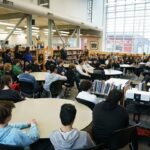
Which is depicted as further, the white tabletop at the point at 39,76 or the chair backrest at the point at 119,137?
the white tabletop at the point at 39,76

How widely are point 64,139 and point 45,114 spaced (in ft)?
3.36

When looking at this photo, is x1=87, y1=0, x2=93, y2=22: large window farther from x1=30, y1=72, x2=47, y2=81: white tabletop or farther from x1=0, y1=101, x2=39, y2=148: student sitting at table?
x1=0, y1=101, x2=39, y2=148: student sitting at table

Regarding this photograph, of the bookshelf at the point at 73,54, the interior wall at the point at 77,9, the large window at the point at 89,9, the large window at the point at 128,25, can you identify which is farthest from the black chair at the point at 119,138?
the large window at the point at 128,25

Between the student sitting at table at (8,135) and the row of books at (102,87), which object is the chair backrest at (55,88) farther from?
the student sitting at table at (8,135)

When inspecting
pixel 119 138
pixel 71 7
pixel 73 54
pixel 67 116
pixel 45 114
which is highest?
pixel 71 7

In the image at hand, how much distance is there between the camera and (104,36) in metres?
19.8

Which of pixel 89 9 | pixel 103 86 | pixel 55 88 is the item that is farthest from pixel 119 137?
pixel 89 9

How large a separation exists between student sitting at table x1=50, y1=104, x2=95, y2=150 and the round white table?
314 mm

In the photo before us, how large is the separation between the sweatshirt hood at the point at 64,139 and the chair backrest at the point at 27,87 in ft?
11.2

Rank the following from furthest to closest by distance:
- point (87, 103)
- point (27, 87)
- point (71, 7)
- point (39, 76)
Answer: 1. point (71, 7)
2. point (39, 76)
3. point (27, 87)
4. point (87, 103)

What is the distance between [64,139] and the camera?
Result: 73.5 inches

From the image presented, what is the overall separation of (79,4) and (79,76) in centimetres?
964

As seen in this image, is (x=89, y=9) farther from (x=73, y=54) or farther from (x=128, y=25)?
(x=73, y=54)

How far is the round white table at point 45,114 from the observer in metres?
2.45
